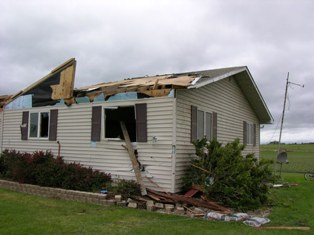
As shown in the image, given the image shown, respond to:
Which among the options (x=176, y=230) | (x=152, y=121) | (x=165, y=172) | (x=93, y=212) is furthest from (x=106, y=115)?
(x=176, y=230)

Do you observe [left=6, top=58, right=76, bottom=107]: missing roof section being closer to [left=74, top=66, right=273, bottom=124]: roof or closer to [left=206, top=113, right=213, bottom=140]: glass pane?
[left=74, top=66, right=273, bottom=124]: roof

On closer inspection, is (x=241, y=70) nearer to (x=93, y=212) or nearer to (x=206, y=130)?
(x=206, y=130)

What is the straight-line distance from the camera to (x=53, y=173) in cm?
1119

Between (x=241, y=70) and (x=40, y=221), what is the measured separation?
9.52 meters

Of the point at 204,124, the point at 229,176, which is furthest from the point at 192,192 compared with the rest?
the point at 204,124

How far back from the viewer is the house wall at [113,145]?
997 centimetres

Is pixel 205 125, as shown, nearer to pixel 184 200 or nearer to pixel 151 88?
pixel 151 88

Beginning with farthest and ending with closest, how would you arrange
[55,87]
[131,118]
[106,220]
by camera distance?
[55,87] → [131,118] → [106,220]

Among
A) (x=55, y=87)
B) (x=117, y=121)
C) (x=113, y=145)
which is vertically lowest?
(x=113, y=145)

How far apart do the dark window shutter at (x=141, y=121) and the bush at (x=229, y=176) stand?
155cm

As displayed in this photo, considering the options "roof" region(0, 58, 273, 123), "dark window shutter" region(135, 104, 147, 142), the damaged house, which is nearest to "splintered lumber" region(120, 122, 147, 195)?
the damaged house

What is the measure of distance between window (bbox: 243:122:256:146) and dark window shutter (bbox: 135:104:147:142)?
23.7ft

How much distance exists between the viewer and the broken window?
455 inches

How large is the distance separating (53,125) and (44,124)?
0.76 meters
